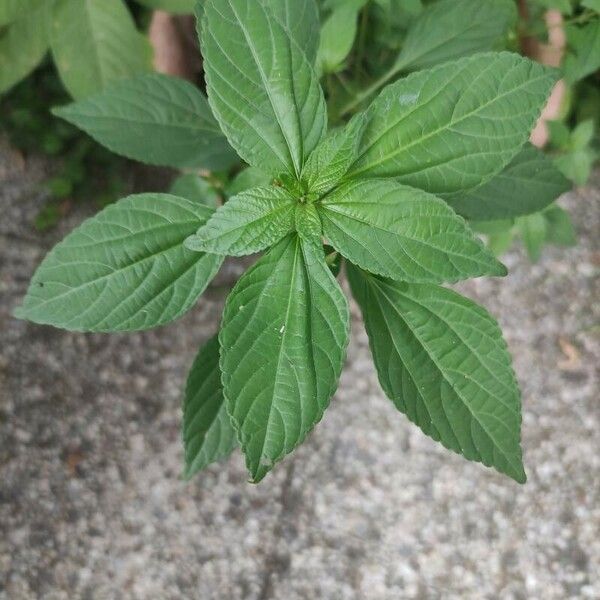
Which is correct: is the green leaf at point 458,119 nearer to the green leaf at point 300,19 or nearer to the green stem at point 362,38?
the green leaf at point 300,19

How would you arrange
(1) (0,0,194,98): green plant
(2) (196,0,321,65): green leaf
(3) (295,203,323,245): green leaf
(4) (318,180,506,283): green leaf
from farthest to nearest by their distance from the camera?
1. (1) (0,0,194,98): green plant
2. (2) (196,0,321,65): green leaf
3. (3) (295,203,323,245): green leaf
4. (4) (318,180,506,283): green leaf

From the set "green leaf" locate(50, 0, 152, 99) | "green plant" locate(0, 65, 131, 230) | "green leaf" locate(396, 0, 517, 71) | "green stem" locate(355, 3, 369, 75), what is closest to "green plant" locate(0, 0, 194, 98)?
"green leaf" locate(50, 0, 152, 99)

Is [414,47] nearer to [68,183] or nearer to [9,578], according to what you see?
[68,183]

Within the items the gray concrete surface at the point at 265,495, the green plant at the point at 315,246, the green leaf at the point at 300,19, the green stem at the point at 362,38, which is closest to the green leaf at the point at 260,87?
the green plant at the point at 315,246

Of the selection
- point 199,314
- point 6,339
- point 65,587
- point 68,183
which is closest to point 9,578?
point 65,587

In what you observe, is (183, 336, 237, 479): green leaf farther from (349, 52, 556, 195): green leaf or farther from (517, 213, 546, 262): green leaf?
(517, 213, 546, 262): green leaf

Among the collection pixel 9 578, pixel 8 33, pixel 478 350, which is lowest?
pixel 9 578
